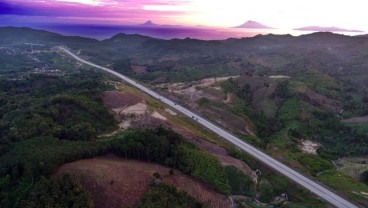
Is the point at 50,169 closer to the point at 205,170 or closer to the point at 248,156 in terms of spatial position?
the point at 205,170

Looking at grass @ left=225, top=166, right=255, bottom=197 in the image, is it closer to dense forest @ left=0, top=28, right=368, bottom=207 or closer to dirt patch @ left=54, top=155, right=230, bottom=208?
dense forest @ left=0, top=28, right=368, bottom=207

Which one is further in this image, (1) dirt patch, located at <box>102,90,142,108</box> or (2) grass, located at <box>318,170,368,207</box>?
(1) dirt patch, located at <box>102,90,142,108</box>

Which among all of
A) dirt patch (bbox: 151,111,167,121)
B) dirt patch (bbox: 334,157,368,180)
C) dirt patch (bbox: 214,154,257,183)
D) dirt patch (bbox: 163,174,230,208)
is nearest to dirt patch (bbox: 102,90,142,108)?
dirt patch (bbox: 151,111,167,121)

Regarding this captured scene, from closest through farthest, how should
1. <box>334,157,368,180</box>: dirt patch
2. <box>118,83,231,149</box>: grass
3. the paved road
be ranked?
the paved road, <box>334,157,368,180</box>: dirt patch, <box>118,83,231,149</box>: grass

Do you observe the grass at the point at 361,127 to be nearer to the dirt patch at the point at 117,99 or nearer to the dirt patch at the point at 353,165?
the dirt patch at the point at 353,165

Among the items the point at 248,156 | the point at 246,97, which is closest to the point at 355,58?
Result: the point at 246,97

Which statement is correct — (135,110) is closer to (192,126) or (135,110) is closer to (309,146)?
(192,126)

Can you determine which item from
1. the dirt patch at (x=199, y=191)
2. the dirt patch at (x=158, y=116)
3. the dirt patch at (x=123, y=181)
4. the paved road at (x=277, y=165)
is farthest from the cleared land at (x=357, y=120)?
the dirt patch at (x=123, y=181)
